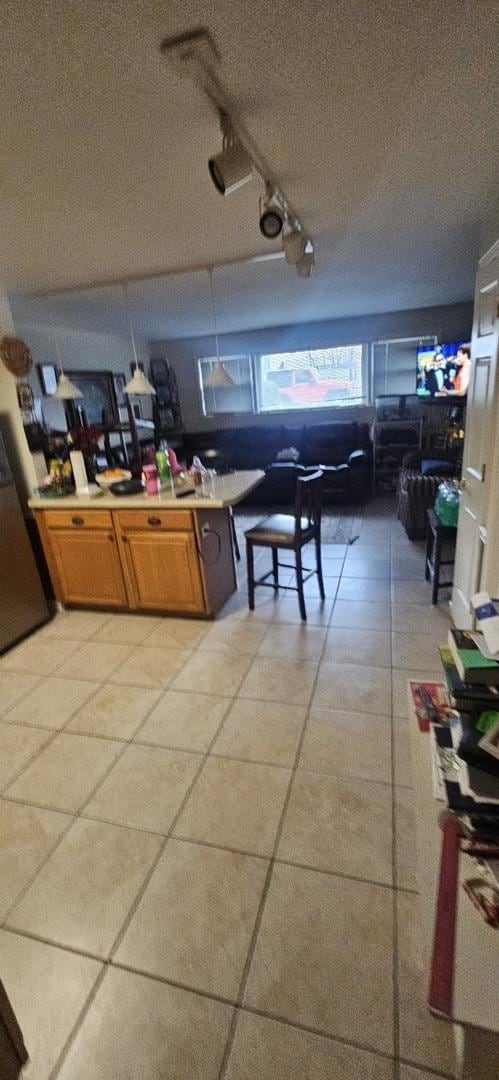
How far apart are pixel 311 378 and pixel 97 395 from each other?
330cm

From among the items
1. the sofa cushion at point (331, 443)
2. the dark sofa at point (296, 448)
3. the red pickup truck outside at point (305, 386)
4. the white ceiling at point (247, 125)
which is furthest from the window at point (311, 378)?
the white ceiling at point (247, 125)

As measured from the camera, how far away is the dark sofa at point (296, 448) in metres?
5.71

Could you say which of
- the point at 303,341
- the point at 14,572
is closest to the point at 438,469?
the point at 303,341

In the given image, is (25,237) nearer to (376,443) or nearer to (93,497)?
(93,497)

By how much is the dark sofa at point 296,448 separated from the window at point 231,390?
552 millimetres

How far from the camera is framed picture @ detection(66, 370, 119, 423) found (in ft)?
16.6

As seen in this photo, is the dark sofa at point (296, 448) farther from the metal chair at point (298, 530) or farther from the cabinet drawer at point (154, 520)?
the cabinet drawer at point (154, 520)

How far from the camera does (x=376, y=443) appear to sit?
6.21 meters

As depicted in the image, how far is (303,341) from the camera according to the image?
258 inches

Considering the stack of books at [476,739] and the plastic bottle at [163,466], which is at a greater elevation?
the plastic bottle at [163,466]

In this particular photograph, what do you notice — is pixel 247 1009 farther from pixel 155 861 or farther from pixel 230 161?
pixel 230 161

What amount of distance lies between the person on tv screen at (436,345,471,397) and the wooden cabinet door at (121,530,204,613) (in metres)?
4.37

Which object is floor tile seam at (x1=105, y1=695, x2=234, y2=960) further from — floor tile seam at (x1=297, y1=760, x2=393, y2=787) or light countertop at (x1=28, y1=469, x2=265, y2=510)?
light countertop at (x1=28, y1=469, x2=265, y2=510)

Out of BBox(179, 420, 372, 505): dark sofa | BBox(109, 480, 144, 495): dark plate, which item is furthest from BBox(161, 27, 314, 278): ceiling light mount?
BBox(179, 420, 372, 505): dark sofa
